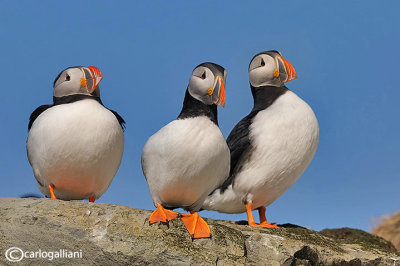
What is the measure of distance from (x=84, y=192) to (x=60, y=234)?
43.1 inches

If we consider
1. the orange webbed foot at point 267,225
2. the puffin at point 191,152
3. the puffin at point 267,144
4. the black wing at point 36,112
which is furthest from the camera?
the puffin at point 267,144

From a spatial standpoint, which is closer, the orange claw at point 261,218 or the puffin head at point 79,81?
the puffin head at point 79,81

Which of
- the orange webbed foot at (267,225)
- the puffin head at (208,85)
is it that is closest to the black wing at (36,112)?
the puffin head at (208,85)

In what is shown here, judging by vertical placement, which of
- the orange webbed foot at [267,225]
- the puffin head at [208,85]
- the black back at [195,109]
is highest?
the puffin head at [208,85]

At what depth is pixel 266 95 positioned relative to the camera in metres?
7.69

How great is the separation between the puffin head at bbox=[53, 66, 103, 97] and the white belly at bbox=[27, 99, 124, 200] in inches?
7.2

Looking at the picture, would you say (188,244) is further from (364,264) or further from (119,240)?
(364,264)

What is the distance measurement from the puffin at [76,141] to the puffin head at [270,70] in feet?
6.74

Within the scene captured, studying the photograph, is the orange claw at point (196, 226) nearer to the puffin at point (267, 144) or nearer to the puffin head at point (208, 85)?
the puffin head at point (208, 85)

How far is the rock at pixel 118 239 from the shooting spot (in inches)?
217

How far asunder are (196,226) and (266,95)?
8.27ft

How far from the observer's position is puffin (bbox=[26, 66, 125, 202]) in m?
6.21

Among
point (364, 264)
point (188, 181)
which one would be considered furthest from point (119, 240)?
point (364, 264)

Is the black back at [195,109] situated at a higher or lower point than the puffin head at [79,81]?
lower
